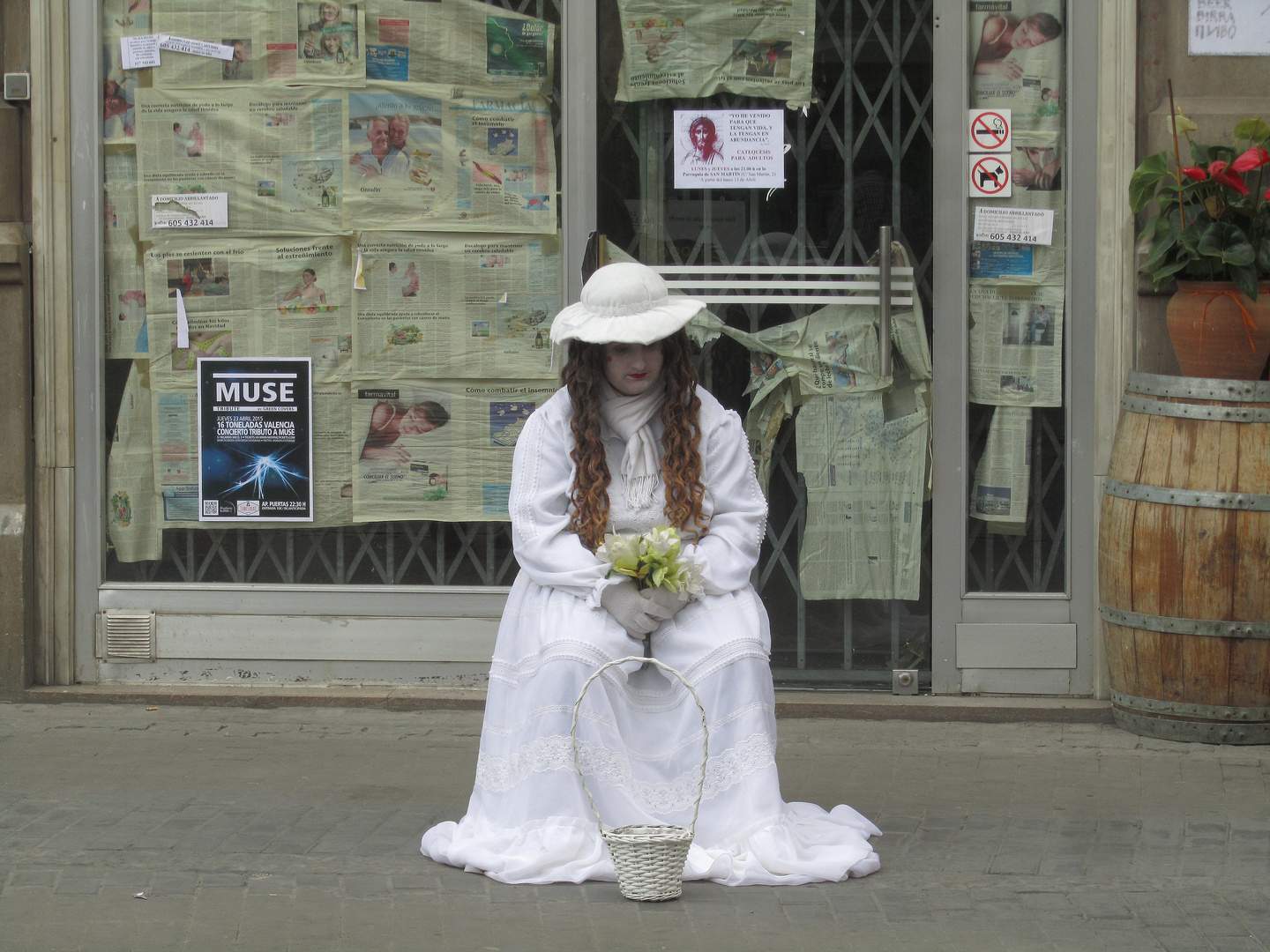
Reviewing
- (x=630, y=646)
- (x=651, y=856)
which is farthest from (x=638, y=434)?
(x=651, y=856)

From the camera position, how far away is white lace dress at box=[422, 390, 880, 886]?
12.7ft

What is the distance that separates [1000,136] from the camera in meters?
5.57

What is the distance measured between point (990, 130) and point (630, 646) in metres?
2.69

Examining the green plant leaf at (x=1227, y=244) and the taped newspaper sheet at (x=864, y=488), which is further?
the taped newspaper sheet at (x=864, y=488)

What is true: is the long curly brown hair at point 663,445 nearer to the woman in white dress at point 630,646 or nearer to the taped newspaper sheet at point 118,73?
the woman in white dress at point 630,646

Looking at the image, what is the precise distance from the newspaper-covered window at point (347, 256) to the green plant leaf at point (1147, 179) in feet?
6.89

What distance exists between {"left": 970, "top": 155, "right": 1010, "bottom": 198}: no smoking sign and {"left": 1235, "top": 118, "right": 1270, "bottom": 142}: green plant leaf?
0.84 m

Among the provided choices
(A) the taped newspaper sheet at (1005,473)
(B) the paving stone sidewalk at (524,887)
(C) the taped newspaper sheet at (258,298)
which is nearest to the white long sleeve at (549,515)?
(B) the paving stone sidewalk at (524,887)

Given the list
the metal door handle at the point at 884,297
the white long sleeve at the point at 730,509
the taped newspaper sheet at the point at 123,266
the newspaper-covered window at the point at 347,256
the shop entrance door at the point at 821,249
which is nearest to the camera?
the white long sleeve at the point at 730,509

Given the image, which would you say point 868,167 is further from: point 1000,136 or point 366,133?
point 366,133

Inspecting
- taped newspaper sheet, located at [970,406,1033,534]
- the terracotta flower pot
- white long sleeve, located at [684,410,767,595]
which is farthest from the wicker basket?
the terracotta flower pot

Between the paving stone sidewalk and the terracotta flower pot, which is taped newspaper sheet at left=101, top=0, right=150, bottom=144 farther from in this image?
the terracotta flower pot

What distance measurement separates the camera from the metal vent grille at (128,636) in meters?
5.87

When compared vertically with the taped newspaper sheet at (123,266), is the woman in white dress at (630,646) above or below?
below
